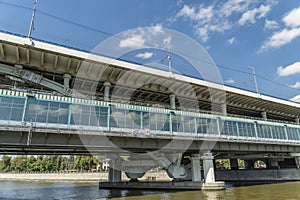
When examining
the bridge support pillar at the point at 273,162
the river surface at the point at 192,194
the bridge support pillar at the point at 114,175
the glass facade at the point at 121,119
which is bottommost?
the river surface at the point at 192,194

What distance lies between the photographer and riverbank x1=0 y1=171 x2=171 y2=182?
62.4 metres

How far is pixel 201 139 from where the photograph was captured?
32.2 metres

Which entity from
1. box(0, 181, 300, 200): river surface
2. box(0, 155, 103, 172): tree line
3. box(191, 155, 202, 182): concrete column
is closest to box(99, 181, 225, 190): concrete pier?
box(0, 181, 300, 200): river surface

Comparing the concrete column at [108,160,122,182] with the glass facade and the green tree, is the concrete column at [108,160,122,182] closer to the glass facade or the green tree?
the glass facade

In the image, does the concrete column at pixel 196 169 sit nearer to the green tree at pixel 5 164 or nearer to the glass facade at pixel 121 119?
the glass facade at pixel 121 119

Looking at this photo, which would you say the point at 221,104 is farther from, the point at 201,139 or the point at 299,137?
the point at 201,139

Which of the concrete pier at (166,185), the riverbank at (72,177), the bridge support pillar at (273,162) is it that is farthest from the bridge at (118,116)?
the riverbank at (72,177)

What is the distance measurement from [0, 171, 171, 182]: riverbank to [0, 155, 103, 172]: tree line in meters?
7.16

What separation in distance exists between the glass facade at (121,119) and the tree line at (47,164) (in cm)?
6356

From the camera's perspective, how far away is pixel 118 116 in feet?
93.4

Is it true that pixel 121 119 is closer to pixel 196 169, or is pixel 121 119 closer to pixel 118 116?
pixel 118 116

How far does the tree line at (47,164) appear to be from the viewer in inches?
3797

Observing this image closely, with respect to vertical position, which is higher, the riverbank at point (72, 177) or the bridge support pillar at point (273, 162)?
the bridge support pillar at point (273, 162)

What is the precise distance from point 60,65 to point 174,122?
20.3m
